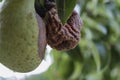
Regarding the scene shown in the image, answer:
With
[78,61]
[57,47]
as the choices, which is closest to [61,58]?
[78,61]

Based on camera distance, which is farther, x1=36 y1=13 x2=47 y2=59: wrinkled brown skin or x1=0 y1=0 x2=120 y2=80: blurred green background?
x1=0 y1=0 x2=120 y2=80: blurred green background

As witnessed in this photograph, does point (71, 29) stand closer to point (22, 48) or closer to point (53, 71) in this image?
point (22, 48)

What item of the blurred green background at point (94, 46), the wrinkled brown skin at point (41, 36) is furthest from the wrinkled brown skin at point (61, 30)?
the blurred green background at point (94, 46)

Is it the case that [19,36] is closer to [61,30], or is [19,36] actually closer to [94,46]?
[61,30]

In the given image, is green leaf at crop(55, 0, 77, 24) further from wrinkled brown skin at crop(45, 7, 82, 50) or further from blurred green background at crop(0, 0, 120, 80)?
blurred green background at crop(0, 0, 120, 80)

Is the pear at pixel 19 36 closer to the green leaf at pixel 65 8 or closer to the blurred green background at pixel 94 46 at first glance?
the green leaf at pixel 65 8

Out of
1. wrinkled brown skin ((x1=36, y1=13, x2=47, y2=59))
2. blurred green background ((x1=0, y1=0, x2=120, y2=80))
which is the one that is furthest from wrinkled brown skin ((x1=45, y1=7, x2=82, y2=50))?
blurred green background ((x1=0, y1=0, x2=120, y2=80))
